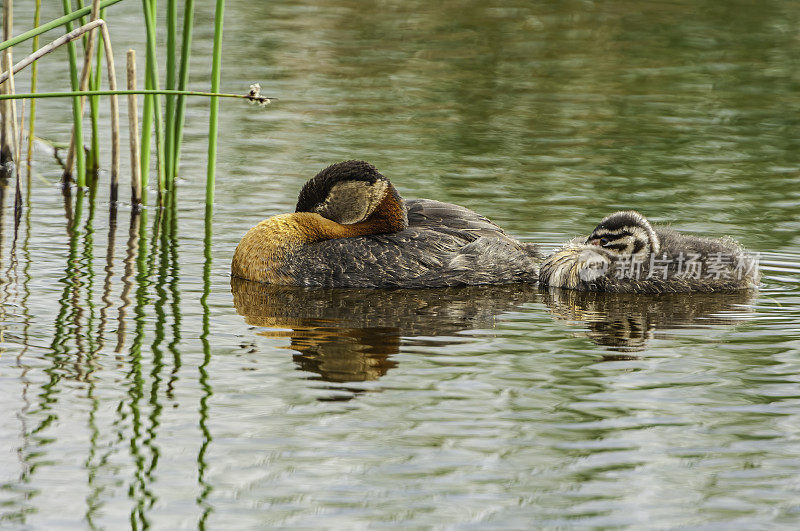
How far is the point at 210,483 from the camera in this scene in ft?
16.5

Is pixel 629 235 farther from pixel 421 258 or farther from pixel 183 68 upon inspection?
pixel 183 68

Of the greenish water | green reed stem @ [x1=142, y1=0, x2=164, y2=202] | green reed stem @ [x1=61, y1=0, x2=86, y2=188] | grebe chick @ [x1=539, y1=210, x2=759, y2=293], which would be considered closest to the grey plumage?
the greenish water

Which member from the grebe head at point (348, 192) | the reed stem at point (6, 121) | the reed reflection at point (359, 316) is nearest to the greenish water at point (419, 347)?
the reed reflection at point (359, 316)

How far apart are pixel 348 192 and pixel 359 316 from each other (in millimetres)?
1374

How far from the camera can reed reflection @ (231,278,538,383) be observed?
22.3ft

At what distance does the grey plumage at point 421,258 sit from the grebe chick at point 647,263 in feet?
1.11

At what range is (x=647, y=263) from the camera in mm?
8672

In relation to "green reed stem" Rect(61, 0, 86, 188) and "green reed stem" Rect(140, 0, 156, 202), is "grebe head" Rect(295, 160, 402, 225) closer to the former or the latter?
"green reed stem" Rect(140, 0, 156, 202)

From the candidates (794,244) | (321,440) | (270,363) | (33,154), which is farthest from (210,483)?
(33,154)

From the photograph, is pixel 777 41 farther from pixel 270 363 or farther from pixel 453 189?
pixel 270 363

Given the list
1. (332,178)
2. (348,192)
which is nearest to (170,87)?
(332,178)

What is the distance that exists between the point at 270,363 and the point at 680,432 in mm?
2095

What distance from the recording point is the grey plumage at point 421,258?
8.60 m

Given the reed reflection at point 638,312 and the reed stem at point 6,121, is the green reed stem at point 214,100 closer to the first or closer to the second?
the reed stem at point 6,121
